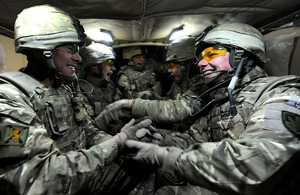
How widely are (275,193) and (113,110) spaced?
7.78ft

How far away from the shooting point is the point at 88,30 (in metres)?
3.38

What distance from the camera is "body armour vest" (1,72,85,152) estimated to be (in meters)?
1.46

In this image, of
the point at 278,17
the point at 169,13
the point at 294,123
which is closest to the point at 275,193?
the point at 294,123

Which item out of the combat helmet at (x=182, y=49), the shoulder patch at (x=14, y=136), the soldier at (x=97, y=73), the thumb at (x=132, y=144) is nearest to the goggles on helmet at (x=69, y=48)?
the shoulder patch at (x=14, y=136)

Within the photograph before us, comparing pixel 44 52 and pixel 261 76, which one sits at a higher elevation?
pixel 44 52

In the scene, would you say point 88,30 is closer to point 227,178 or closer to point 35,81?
point 35,81

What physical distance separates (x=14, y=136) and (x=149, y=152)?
1.10 metres

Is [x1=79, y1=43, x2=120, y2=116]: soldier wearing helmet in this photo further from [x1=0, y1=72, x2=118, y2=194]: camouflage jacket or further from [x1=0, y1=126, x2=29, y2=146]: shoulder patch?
[x1=0, y1=126, x2=29, y2=146]: shoulder patch

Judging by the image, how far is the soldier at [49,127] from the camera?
3.51 feet

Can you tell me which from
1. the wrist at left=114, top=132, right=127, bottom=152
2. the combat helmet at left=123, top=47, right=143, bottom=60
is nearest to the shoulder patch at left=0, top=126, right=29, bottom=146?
the wrist at left=114, top=132, right=127, bottom=152

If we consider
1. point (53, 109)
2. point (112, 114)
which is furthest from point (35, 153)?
point (112, 114)

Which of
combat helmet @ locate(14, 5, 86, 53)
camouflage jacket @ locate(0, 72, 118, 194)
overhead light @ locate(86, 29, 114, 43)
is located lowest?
camouflage jacket @ locate(0, 72, 118, 194)

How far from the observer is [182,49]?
4.32m

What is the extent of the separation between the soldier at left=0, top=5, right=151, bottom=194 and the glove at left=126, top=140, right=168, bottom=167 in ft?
0.43
